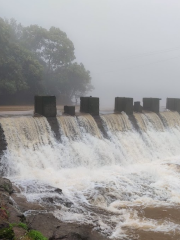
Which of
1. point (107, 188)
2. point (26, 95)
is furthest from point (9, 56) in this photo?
point (107, 188)

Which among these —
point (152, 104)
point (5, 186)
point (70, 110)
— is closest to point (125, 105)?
point (152, 104)

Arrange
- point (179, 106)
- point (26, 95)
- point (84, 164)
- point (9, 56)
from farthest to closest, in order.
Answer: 1. point (26, 95)
2. point (9, 56)
3. point (179, 106)
4. point (84, 164)

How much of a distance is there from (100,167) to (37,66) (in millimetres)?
13777

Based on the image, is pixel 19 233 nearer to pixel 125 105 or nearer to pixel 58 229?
pixel 58 229

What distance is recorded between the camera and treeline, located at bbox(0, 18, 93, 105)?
19797mm

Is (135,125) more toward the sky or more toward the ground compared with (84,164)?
more toward the sky

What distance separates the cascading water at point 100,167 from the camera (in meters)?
6.15

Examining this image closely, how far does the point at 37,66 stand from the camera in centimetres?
2152

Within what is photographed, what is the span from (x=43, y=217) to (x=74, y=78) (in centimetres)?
2255

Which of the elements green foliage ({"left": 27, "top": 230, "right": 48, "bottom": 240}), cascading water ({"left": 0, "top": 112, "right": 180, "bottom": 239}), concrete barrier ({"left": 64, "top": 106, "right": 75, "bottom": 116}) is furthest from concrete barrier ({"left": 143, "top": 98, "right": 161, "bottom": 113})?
green foliage ({"left": 27, "top": 230, "right": 48, "bottom": 240})

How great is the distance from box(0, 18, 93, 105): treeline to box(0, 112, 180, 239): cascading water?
34.0ft

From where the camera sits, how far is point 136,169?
33.8 ft

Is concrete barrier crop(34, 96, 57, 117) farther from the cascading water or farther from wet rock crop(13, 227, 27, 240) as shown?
wet rock crop(13, 227, 27, 240)

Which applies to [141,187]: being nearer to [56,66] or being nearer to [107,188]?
[107,188]
